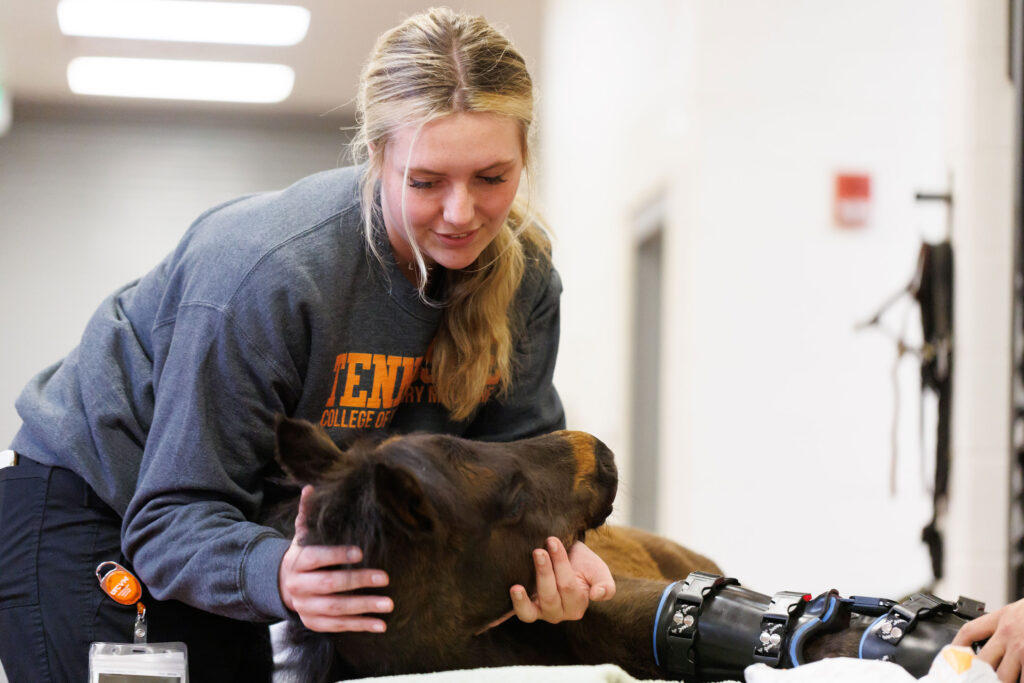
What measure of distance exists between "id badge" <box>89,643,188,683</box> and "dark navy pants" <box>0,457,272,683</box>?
0.09 meters

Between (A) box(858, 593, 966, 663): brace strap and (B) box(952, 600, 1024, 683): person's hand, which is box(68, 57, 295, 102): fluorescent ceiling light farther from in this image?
(B) box(952, 600, 1024, 683): person's hand

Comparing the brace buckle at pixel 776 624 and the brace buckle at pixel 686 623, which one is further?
the brace buckle at pixel 686 623

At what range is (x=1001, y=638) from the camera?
3.72 ft

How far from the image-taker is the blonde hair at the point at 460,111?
4.67ft

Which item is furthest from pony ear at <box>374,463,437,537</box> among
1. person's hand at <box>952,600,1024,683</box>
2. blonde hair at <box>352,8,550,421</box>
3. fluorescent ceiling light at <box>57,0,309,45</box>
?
fluorescent ceiling light at <box>57,0,309,45</box>

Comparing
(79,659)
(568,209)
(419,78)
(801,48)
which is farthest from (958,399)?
(568,209)

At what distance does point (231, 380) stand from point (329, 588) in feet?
1.30

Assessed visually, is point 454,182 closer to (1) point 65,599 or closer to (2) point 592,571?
(2) point 592,571

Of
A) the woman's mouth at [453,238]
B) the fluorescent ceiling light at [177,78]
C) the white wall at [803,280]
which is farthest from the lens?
the fluorescent ceiling light at [177,78]

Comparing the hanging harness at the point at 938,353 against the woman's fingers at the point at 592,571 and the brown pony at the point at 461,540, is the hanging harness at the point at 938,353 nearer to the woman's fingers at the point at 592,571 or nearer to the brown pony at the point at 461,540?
the brown pony at the point at 461,540

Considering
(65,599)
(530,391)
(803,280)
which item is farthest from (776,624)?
(803,280)

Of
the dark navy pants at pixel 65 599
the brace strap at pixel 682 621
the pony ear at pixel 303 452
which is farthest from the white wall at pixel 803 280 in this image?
the pony ear at pixel 303 452

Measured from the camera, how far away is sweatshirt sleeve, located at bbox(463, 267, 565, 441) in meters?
1.83

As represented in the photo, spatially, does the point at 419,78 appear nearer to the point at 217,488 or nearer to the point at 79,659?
the point at 217,488
